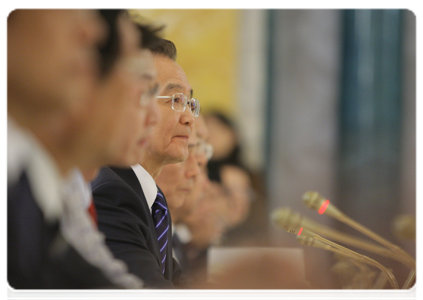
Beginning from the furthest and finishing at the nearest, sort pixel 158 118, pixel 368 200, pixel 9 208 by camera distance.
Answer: pixel 368 200
pixel 158 118
pixel 9 208

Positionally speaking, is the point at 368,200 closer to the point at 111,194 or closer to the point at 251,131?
the point at 251,131

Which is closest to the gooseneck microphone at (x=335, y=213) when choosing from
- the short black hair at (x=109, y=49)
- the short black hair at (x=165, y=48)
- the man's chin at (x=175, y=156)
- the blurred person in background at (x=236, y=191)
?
the blurred person in background at (x=236, y=191)

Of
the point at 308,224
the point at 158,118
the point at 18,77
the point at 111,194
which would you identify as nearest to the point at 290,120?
the point at 308,224

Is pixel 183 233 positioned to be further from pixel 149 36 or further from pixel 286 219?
pixel 149 36

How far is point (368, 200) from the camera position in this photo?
1.20m

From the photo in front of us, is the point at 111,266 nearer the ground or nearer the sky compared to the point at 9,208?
nearer the ground

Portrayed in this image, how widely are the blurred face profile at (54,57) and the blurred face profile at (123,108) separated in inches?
1.4

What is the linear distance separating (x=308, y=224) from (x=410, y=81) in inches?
19.5

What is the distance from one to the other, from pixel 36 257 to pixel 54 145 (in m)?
0.21

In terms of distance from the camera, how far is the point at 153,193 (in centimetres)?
93

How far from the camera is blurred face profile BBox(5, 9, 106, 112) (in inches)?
28.8

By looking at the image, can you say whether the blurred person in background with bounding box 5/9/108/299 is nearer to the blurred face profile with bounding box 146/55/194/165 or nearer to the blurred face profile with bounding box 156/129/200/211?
the blurred face profile with bounding box 146/55/194/165

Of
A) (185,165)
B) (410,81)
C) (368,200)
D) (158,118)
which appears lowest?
(368,200)

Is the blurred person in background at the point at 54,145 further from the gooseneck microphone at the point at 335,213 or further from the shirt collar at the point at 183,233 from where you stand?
the gooseneck microphone at the point at 335,213
